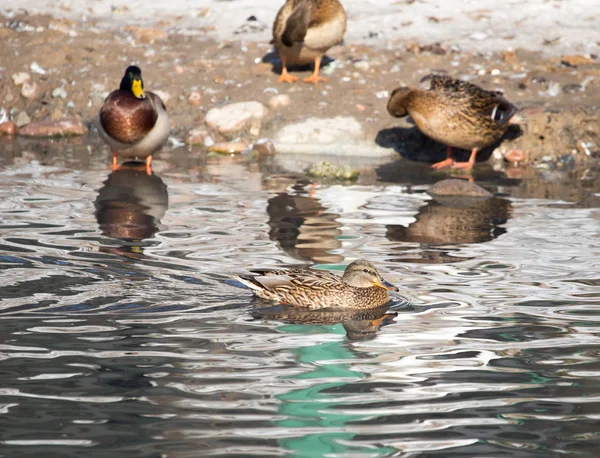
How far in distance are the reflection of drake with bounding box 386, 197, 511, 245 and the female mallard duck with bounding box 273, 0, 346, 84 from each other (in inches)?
155

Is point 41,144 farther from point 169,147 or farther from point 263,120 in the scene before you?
point 263,120

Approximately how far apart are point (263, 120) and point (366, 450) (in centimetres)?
893

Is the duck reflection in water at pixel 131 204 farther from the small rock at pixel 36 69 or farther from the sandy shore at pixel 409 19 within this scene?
the sandy shore at pixel 409 19

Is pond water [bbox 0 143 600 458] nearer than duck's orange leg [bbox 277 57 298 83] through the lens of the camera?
Yes

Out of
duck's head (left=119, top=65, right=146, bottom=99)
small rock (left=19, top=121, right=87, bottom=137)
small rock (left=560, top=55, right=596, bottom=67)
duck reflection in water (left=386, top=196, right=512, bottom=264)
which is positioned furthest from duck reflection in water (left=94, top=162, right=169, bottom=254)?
small rock (left=560, top=55, right=596, bottom=67)

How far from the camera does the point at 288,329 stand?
5.61 metres

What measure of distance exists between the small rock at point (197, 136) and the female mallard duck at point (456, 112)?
2473 mm

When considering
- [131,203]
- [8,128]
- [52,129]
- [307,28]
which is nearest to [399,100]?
[307,28]

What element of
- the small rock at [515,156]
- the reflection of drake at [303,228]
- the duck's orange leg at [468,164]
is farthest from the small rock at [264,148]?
the small rock at [515,156]

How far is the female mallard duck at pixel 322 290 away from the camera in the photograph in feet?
19.7

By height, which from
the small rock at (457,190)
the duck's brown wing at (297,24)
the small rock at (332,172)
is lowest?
the small rock at (457,190)

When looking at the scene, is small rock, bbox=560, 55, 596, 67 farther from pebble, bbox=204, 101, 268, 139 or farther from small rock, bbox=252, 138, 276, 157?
small rock, bbox=252, 138, 276, 157

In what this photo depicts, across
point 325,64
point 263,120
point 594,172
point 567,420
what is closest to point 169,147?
point 263,120

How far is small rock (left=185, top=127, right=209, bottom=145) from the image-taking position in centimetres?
1255
